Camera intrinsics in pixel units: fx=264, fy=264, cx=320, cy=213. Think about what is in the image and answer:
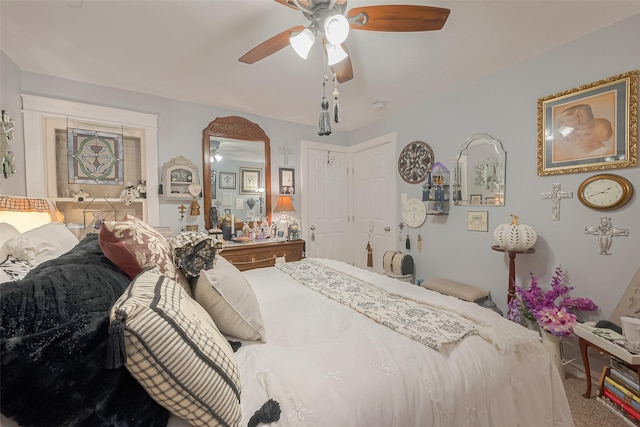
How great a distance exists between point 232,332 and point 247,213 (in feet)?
8.16

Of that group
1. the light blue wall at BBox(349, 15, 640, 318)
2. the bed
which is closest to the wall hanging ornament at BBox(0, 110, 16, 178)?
the bed

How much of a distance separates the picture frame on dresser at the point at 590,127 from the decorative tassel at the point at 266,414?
8.29 feet

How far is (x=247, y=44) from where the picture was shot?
197 cm

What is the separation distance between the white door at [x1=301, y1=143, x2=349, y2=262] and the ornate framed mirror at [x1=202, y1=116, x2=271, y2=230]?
60 centimetres

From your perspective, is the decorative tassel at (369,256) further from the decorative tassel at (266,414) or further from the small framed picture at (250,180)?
the decorative tassel at (266,414)

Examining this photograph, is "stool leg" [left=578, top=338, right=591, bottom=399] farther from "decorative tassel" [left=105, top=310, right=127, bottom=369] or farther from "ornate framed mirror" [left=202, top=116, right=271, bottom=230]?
"ornate framed mirror" [left=202, top=116, right=271, bottom=230]

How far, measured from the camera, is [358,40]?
1.89 m

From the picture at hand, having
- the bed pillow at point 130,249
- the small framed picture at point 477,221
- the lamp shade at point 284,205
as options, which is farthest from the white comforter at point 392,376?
the lamp shade at point 284,205

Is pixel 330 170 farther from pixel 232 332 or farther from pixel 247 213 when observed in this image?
pixel 232 332

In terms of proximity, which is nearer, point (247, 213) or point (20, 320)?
point (20, 320)

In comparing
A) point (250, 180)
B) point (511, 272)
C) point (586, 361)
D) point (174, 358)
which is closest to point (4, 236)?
point (174, 358)

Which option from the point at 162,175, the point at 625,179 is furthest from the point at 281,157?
the point at 625,179

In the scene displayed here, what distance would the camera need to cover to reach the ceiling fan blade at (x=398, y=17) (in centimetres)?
129

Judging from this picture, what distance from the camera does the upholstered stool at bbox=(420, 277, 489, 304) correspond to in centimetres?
240
